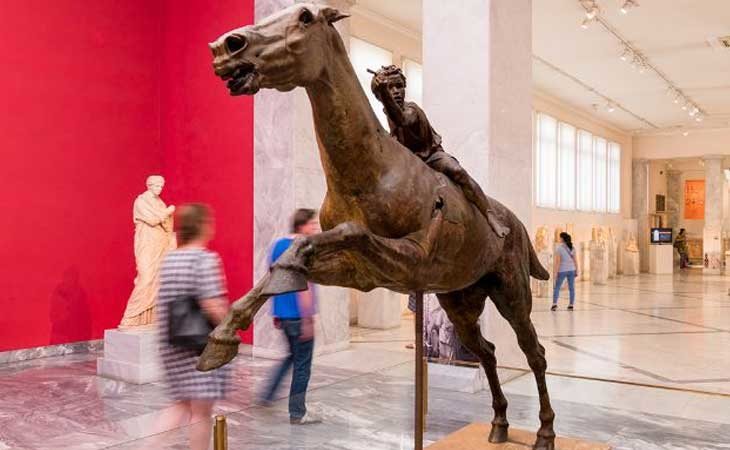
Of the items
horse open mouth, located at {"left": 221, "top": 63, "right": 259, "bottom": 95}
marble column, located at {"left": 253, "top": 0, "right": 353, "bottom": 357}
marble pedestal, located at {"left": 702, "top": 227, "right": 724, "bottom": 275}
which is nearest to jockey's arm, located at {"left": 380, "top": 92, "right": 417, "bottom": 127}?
horse open mouth, located at {"left": 221, "top": 63, "right": 259, "bottom": 95}

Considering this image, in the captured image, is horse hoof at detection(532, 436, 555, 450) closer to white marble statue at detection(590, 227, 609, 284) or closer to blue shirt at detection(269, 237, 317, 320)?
blue shirt at detection(269, 237, 317, 320)

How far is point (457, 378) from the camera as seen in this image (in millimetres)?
6605

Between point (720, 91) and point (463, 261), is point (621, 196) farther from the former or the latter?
point (463, 261)

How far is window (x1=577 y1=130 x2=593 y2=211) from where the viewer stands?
2583 centimetres

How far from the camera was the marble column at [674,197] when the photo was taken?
130ft

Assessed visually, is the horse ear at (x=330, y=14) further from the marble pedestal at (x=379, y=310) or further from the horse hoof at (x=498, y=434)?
the marble pedestal at (x=379, y=310)

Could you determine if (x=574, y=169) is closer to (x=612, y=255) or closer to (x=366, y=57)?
(x=612, y=255)

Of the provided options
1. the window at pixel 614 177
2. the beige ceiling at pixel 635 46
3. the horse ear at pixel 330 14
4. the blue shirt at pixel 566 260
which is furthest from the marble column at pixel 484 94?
the window at pixel 614 177

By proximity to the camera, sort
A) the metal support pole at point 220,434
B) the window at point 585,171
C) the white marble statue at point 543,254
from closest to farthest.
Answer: the metal support pole at point 220,434, the white marble statue at point 543,254, the window at point 585,171

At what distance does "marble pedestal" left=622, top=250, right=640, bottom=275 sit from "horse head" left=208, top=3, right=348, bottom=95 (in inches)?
1153

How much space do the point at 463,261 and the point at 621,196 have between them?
29.2m

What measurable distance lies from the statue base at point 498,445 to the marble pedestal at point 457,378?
222cm

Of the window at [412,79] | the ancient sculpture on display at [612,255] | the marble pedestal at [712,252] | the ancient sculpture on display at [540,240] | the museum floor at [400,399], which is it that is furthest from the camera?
the marble pedestal at [712,252]

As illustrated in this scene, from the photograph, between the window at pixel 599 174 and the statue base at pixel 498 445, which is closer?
the statue base at pixel 498 445
